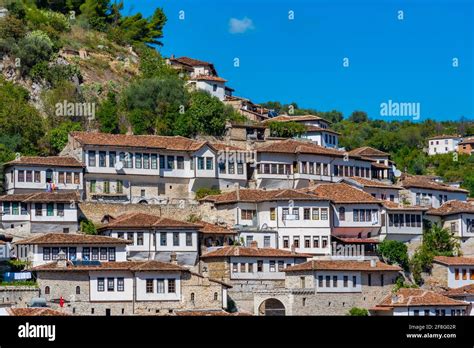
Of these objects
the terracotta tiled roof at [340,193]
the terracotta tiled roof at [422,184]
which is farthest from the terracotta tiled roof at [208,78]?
the terracotta tiled roof at [340,193]

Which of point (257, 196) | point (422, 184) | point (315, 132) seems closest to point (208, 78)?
point (315, 132)

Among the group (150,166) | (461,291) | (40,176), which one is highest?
(150,166)

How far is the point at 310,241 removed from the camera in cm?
5422

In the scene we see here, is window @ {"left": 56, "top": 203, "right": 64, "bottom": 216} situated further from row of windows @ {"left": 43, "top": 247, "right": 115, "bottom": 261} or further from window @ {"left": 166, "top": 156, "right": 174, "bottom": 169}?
window @ {"left": 166, "top": 156, "right": 174, "bottom": 169}

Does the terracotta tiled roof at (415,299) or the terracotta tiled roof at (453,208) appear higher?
the terracotta tiled roof at (453,208)

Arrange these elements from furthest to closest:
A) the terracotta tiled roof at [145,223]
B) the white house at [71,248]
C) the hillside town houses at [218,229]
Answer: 1. the terracotta tiled roof at [145,223]
2. the white house at [71,248]
3. the hillside town houses at [218,229]

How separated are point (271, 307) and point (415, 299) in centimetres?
663

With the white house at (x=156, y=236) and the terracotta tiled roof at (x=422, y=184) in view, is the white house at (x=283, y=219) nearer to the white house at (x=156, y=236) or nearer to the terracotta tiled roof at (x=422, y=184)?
the white house at (x=156, y=236)

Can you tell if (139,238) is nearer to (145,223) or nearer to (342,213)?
(145,223)

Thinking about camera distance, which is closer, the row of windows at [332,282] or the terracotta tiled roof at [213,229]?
the row of windows at [332,282]

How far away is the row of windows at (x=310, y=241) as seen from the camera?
5403 cm

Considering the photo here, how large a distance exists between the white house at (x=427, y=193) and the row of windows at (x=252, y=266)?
55.1ft
